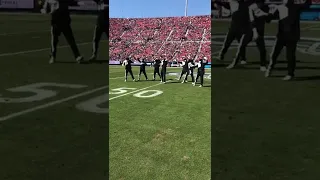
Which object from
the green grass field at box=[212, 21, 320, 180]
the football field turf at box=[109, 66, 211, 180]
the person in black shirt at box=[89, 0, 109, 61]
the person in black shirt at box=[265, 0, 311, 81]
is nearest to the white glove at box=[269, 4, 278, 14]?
the person in black shirt at box=[265, 0, 311, 81]

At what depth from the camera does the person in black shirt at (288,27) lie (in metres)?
2.77

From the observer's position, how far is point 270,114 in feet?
9.64

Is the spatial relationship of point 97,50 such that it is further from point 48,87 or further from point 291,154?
point 291,154

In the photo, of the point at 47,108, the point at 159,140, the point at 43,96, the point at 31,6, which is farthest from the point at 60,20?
the point at 159,140

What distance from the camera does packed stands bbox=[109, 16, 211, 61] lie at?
36000 millimetres

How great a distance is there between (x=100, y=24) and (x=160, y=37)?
127 feet

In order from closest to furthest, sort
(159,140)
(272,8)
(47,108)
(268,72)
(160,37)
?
(272,8)
(268,72)
(47,108)
(159,140)
(160,37)

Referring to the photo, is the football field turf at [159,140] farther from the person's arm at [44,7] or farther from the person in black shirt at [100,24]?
the person's arm at [44,7]

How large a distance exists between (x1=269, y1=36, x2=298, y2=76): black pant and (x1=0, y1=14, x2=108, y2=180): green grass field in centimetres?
147

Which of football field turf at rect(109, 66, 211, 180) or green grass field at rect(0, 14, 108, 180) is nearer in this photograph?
green grass field at rect(0, 14, 108, 180)

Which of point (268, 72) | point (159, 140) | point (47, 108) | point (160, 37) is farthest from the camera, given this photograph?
point (160, 37)

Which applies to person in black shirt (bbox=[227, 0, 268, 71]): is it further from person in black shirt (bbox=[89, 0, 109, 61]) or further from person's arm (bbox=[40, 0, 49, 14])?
person's arm (bbox=[40, 0, 49, 14])

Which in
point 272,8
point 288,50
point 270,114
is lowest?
point 270,114

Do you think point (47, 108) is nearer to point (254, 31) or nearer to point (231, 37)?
point (231, 37)
